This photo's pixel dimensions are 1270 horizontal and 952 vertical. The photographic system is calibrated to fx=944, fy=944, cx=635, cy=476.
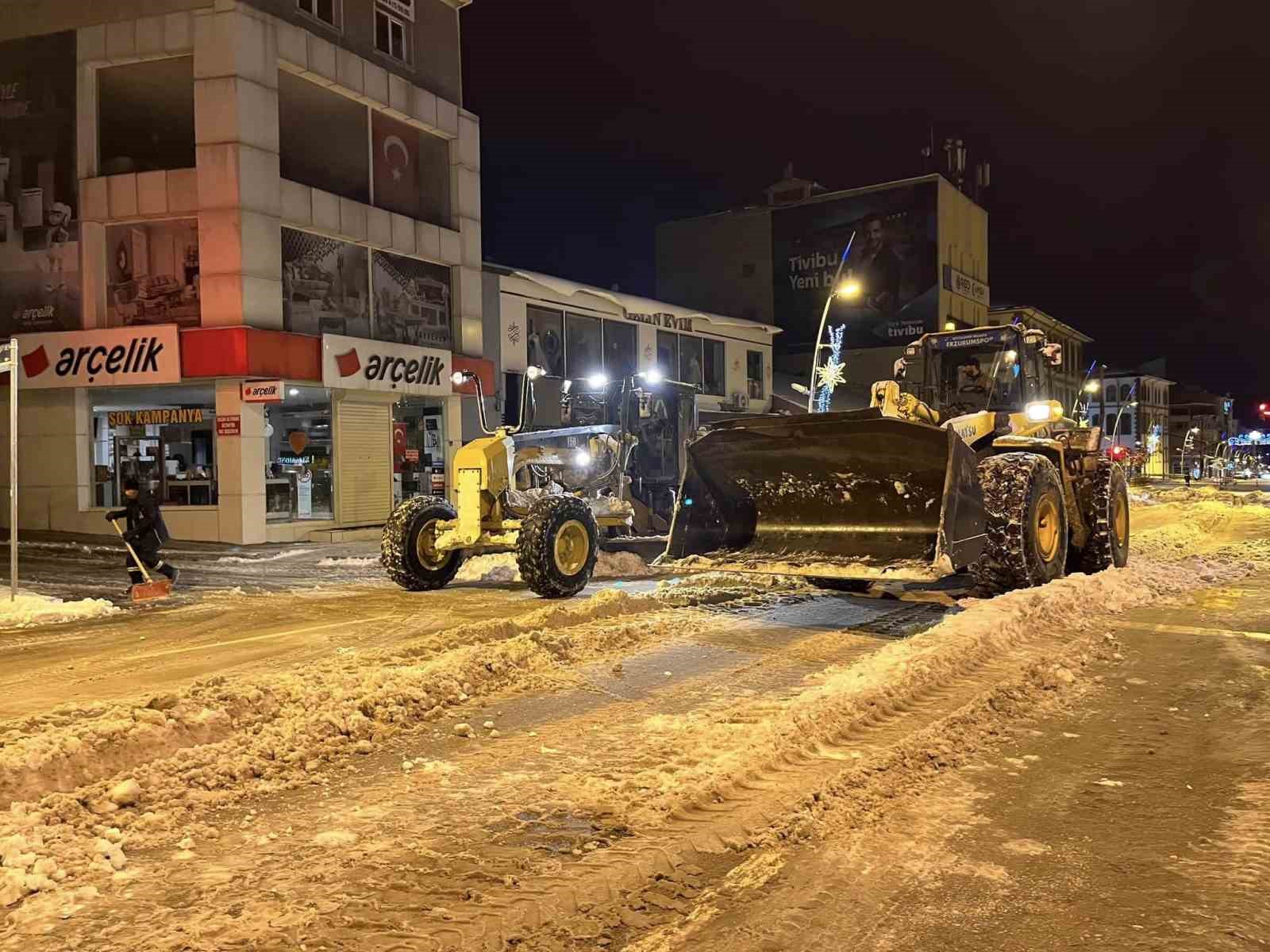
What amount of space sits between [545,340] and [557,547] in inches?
739

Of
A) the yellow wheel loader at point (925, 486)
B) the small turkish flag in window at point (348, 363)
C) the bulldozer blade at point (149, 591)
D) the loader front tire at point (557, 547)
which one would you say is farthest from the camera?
the small turkish flag in window at point (348, 363)

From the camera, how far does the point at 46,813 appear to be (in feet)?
13.4

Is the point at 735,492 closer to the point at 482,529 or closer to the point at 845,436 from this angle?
the point at 845,436

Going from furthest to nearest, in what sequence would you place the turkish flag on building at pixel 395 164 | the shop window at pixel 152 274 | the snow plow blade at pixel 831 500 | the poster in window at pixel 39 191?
the turkish flag on building at pixel 395 164 < the poster in window at pixel 39 191 < the shop window at pixel 152 274 < the snow plow blade at pixel 831 500

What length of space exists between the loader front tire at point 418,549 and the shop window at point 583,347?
17.8 meters

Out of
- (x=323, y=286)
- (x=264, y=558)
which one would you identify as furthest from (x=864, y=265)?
(x=264, y=558)

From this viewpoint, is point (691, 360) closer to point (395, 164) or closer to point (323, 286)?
point (395, 164)

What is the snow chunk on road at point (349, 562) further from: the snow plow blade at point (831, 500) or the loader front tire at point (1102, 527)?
the loader front tire at point (1102, 527)

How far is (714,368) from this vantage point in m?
37.9

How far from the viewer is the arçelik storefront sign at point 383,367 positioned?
66.3ft

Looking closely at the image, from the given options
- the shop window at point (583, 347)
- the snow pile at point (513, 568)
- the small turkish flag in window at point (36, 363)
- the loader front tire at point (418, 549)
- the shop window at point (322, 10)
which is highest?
the shop window at point (322, 10)

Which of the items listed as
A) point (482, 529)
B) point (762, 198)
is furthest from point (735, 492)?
point (762, 198)

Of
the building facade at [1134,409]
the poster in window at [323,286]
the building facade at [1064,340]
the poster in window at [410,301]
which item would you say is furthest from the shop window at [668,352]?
the building facade at [1134,409]

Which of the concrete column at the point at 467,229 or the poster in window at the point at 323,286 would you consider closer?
the poster in window at the point at 323,286
